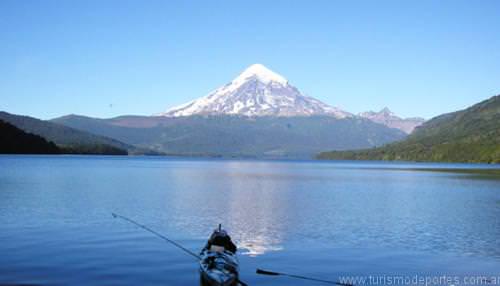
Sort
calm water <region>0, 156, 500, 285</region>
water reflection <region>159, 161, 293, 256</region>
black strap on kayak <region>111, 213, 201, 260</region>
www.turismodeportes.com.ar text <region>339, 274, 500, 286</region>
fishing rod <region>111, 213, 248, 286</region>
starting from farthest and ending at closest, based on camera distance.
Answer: water reflection <region>159, 161, 293, 256</region> → black strap on kayak <region>111, 213, 201, 260</region> → fishing rod <region>111, 213, 248, 286</region> → calm water <region>0, 156, 500, 285</region> → www.turismodeportes.com.ar text <region>339, 274, 500, 286</region>

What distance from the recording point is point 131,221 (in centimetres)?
3800

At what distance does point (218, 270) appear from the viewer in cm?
2100

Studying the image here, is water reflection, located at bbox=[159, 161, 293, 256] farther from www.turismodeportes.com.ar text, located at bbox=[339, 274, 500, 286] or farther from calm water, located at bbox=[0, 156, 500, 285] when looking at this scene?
www.turismodeportes.com.ar text, located at bbox=[339, 274, 500, 286]

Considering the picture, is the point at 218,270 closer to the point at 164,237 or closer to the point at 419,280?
the point at 419,280

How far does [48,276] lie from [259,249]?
10.9 metres

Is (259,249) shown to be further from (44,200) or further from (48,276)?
(44,200)

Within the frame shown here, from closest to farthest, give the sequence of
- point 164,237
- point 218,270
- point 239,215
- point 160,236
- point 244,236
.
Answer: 1. point 218,270
2. point 164,237
3. point 160,236
4. point 244,236
5. point 239,215

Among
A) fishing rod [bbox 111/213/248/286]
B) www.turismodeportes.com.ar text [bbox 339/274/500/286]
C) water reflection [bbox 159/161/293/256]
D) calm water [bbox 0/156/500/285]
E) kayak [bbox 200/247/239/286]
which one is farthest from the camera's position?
water reflection [bbox 159/161/293/256]

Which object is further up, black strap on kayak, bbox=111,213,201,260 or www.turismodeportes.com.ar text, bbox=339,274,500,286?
black strap on kayak, bbox=111,213,201,260

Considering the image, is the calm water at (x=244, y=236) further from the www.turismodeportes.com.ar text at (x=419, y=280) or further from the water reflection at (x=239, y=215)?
the www.turismodeportes.com.ar text at (x=419, y=280)

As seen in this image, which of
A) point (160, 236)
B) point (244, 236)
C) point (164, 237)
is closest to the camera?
point (164, 237)

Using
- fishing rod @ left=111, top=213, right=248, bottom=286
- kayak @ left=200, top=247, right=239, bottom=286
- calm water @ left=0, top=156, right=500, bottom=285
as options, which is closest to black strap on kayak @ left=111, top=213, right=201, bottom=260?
fishing rod @ left=111, top=213, right=248, bottom=286

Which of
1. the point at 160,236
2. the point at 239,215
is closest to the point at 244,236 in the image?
the point at 160,236

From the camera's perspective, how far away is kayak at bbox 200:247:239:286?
20.3 metres
